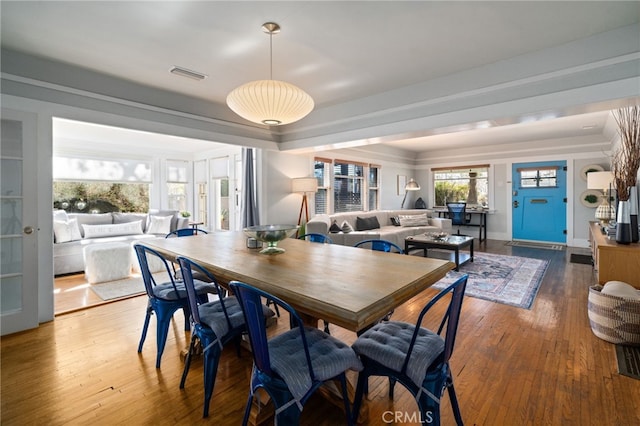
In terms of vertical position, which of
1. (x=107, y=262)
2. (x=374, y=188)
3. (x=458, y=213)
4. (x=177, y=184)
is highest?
(x=177, y=184)

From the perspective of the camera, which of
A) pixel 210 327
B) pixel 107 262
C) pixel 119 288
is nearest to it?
Answer: pixel 210 327

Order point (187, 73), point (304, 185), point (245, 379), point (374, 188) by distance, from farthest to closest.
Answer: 1. point (374, 188)
2. point (304, 185)
3. point (187, 73)
4. point (245, 379)

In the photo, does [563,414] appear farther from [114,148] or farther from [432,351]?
[114,148]

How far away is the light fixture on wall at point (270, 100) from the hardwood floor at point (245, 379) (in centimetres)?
193

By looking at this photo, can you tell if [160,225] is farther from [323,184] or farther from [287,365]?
[287,365]

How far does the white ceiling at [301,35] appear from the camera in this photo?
212 cm

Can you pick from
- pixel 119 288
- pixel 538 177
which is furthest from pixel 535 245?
pixel 119 288

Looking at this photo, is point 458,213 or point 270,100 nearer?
point 270,100

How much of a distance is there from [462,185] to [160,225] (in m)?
7.90

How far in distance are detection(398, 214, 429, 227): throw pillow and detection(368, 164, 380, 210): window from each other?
2.68 feet

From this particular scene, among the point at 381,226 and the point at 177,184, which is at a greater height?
the point at 177,184

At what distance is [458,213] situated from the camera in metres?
7.76

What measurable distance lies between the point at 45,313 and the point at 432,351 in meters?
3.67

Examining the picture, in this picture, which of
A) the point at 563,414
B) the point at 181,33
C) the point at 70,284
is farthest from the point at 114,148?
the point at 563,414
